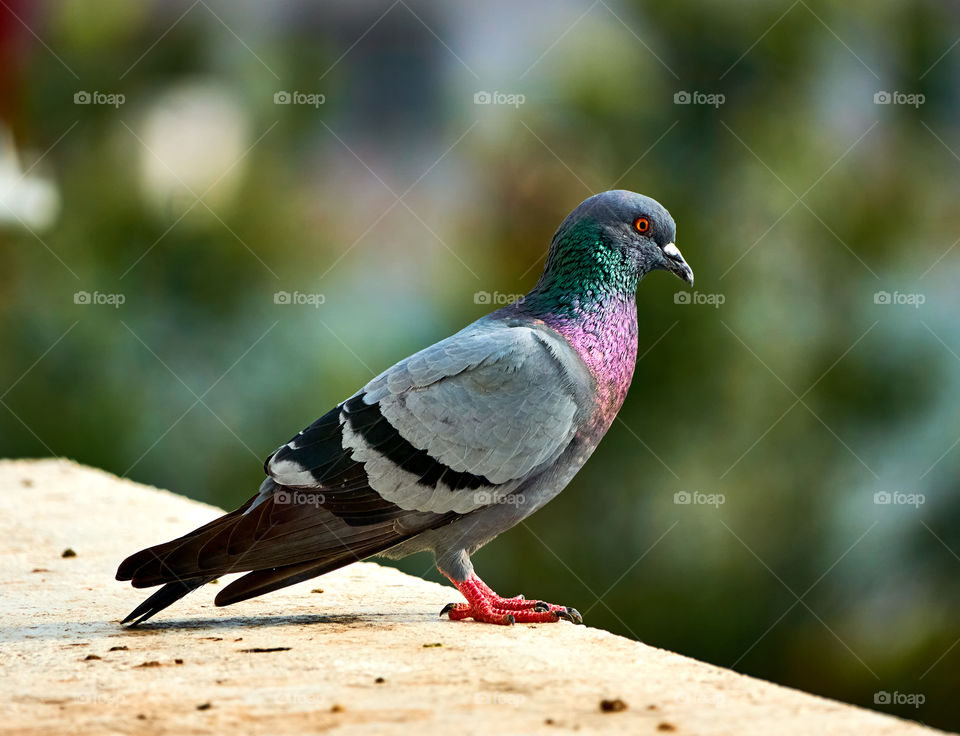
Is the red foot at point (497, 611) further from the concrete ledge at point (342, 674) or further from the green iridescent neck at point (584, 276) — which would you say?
the green iridescent neck at point (584, 276)

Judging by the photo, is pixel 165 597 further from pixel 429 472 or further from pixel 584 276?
pixel 584 276

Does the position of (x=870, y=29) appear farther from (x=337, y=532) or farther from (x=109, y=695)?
(x=109, y=695)

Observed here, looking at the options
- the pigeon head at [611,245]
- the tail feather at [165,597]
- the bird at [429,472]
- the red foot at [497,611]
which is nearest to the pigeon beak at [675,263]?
the pigeon head at [611,245]

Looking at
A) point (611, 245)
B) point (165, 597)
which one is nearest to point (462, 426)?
point (611, 245)

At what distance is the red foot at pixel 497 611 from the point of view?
4.54m

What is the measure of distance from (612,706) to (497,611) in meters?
1.54

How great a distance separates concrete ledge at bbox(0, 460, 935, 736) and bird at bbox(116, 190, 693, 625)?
0.84 feet

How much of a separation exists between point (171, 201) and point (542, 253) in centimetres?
401

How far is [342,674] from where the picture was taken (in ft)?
11.7

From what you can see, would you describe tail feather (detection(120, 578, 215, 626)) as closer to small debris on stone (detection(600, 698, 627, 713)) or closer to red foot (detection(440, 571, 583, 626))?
red foot (detection(440, 571, 583, 626))

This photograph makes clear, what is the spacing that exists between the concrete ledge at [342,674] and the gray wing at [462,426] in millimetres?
589

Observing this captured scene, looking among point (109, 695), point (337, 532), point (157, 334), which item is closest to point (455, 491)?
point (337, 532)

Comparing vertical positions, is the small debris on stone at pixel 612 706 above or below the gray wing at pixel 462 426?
below

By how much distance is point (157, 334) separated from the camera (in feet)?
36.2
